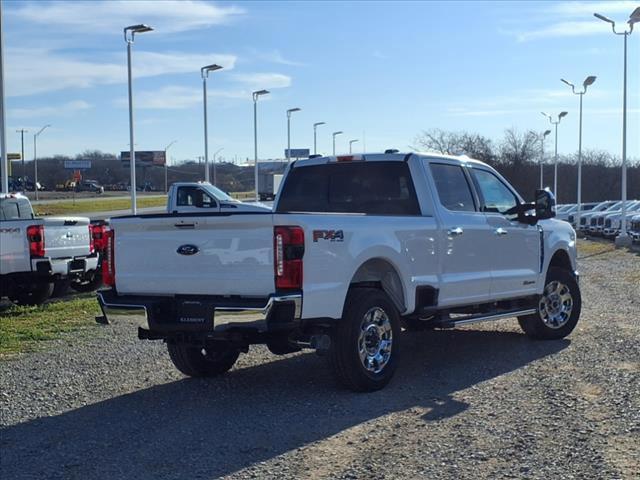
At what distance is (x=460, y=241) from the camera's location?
8.48 meters

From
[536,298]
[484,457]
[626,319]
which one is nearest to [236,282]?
[484,457]

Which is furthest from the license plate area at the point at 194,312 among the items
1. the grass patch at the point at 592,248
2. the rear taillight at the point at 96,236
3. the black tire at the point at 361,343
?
the grass patch at the point at 592,248

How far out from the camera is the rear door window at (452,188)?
28.2ft

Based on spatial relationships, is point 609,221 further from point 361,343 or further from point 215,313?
point 215,313

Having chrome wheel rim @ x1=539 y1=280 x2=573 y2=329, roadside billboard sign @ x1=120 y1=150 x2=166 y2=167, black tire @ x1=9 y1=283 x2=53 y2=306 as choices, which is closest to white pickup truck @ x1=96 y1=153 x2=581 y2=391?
chrome wheel rim @ x1=539 y1=280 x2=573 y2=329

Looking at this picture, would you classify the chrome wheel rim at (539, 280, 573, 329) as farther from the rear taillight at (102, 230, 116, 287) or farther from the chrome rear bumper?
the rear taillight at (102, 230, 116, 287)

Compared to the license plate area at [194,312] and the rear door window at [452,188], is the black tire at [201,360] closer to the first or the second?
the license plate area at [194,312]

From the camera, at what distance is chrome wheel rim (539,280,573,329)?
33.0ft

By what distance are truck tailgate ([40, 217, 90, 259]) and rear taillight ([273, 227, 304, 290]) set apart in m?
7.18

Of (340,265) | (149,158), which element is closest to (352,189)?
(340,265)

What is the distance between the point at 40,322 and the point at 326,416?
21.9 ft

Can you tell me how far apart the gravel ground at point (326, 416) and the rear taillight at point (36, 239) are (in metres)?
3.04

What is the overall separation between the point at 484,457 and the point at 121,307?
3.26 meters

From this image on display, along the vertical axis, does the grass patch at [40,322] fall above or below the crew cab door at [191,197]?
below
